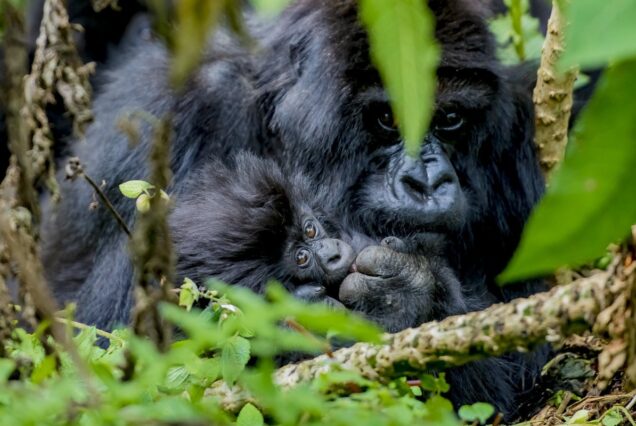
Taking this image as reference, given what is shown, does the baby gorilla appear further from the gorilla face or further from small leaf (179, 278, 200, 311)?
small leaf (179, 278, 200, 311)

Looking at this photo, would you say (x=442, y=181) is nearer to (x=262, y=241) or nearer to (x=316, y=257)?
(x=316, y=257)

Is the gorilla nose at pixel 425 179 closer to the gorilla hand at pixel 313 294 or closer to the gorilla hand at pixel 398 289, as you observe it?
the gorilla hand at pixel 398 289

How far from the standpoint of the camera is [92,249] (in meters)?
3.62

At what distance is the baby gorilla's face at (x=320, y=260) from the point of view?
9.71 ft

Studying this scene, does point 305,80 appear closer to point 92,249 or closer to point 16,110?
point 92,249

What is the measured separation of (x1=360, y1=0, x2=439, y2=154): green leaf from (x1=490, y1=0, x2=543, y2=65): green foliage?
268cm

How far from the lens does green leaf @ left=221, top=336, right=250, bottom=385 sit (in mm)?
1812

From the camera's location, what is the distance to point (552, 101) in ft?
9.59

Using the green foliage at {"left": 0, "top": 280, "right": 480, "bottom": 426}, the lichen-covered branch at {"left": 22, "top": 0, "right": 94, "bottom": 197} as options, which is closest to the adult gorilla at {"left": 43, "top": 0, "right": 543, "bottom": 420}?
the lichen-covered branch at {"left": 22, "top": 0, "right": 94, "bottom": 197}

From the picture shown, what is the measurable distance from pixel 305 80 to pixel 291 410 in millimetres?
2274

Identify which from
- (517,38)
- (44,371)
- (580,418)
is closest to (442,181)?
(517,38)

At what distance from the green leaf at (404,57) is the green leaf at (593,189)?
0.48ft

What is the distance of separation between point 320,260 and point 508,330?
1.48 metres

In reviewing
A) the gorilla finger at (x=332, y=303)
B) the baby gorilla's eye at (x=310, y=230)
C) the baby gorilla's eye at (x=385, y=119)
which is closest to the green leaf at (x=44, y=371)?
the gorilla finger at (x=332, y=303)
